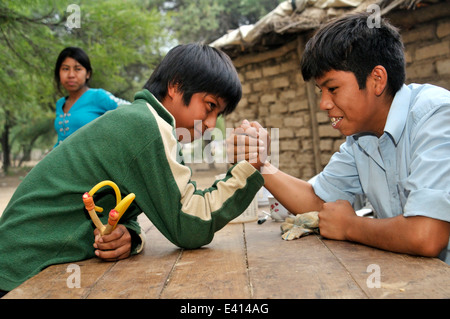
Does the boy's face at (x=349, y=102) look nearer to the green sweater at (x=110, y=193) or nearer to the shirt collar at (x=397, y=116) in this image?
the shirt collar at (x=397, y=116)

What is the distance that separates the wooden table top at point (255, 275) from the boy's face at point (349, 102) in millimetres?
527

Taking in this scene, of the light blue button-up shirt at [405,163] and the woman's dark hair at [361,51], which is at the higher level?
the woman's dark hair at [361,51]

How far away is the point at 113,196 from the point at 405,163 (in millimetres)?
1132

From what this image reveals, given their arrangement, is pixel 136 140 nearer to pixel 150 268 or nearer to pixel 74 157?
pixel 74 157

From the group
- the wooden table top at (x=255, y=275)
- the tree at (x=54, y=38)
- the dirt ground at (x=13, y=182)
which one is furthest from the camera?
the dirt ground at (x=13, y=182)

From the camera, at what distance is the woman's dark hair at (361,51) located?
1848mm

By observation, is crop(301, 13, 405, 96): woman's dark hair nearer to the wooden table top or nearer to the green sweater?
the green sweater

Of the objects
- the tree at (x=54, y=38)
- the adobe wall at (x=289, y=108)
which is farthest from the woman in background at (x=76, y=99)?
the adobe wall at (x=289, y=108)

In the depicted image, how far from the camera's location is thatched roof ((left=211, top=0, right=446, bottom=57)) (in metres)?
5.00

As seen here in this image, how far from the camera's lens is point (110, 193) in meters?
1.62

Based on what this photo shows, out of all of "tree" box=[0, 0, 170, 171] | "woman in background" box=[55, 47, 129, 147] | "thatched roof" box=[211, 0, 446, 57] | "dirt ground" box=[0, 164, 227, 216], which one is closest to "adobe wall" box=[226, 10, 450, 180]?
"thatched roof" box=[211, 0, 446, 57]

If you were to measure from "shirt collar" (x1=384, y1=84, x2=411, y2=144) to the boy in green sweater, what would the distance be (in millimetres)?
550

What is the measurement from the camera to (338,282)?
114cm
